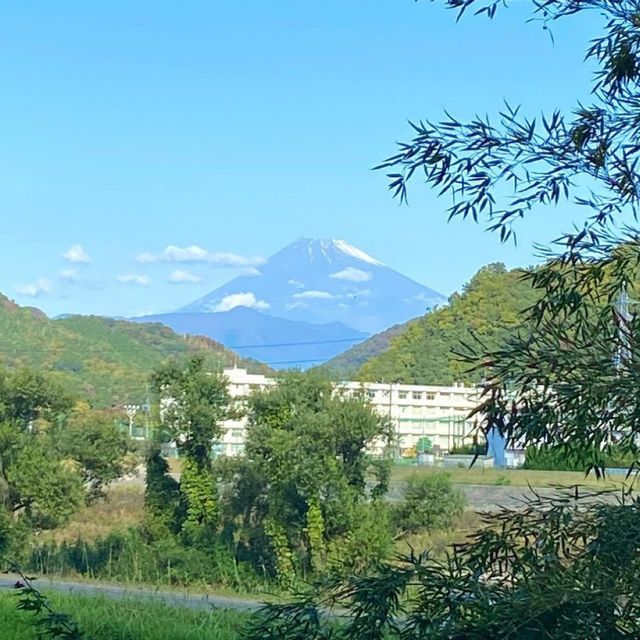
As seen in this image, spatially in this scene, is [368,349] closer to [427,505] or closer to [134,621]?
[427,505]

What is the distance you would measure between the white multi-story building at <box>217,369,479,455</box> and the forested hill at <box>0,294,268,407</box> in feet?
18.2

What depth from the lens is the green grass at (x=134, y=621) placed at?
239 inches

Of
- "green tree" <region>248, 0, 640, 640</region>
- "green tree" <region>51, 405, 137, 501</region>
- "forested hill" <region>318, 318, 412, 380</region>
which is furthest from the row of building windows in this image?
"green tree" <region>248, 0, 640, 640</region>

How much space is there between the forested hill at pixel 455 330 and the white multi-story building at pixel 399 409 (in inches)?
17.7

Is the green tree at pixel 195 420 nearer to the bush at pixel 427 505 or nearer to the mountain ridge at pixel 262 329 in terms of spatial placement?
the bush at pixel 427 505

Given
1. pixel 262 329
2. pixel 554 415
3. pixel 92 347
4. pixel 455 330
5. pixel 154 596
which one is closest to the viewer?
pixel 554 415

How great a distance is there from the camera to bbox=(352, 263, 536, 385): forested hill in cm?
283

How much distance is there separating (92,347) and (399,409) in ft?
59.0

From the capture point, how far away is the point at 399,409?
2745 centimetres

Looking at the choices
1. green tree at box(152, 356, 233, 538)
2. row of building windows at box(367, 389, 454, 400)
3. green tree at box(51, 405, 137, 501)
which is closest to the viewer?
green tree at box(152, 356, 233, 538)

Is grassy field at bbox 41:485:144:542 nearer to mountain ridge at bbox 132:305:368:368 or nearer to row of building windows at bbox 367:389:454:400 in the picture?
row of building windows at bbox 367:389:454:400

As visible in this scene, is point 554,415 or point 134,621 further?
point 134,621

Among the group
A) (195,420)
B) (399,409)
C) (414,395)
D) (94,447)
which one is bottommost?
(94,447)

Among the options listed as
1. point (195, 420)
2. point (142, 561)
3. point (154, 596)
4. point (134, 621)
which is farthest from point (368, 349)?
point (134, 621)
